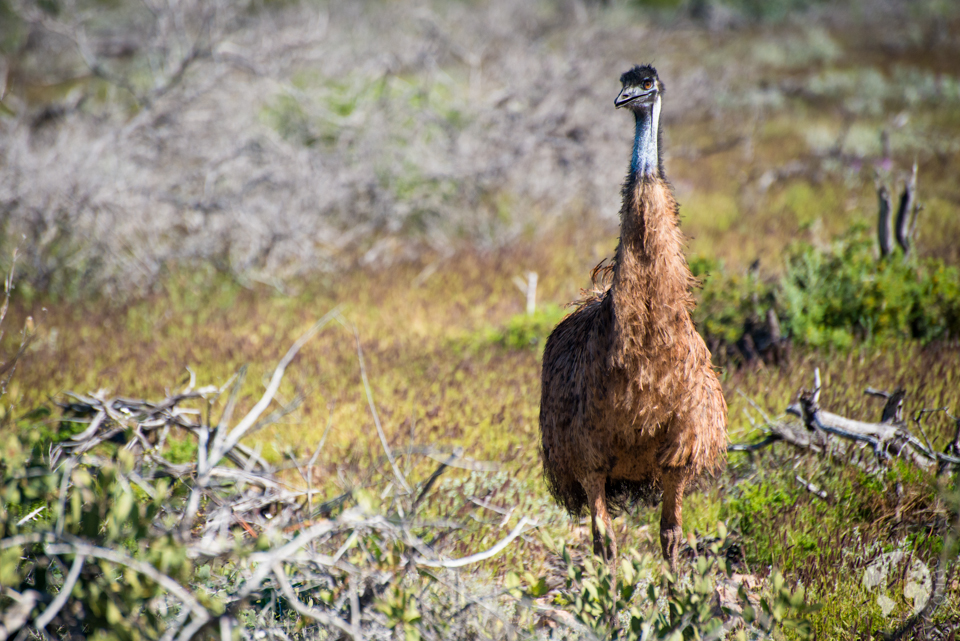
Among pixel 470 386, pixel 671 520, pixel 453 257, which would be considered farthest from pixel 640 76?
pixel 453 257

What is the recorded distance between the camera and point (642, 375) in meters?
2.74

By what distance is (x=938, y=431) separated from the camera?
3965mm

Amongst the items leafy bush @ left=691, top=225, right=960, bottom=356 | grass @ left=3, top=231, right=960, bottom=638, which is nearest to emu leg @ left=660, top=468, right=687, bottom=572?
grass @ left=3, top=231, right=960, bottom=638

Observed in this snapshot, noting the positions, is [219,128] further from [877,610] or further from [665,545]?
[877,610]

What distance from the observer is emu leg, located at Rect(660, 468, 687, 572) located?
3045mm

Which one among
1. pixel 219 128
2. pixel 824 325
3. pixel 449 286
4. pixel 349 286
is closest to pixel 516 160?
pixel 449 286

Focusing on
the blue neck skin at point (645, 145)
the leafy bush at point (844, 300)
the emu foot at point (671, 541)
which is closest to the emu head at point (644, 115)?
the blue neck skin at point (645, 145)

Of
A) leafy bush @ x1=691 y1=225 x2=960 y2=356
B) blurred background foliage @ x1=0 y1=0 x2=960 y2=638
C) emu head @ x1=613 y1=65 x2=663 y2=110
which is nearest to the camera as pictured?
emu head @ x1=613 y1=65 x2=663 y2=110

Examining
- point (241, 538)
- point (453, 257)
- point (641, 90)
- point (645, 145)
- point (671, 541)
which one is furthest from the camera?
point (453, 257)

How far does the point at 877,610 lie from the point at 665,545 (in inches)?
35.1

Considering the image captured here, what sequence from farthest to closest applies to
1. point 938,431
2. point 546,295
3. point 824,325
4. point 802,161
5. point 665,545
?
point 802,161, point 546,295, point 824,325, point 938,431, point 665,545

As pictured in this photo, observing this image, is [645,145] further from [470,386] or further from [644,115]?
[470,386]

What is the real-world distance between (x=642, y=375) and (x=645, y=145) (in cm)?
91

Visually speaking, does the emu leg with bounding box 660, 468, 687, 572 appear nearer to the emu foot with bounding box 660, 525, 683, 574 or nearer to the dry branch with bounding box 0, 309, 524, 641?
the emu foot with bounding box 660, 525, 683, 574
